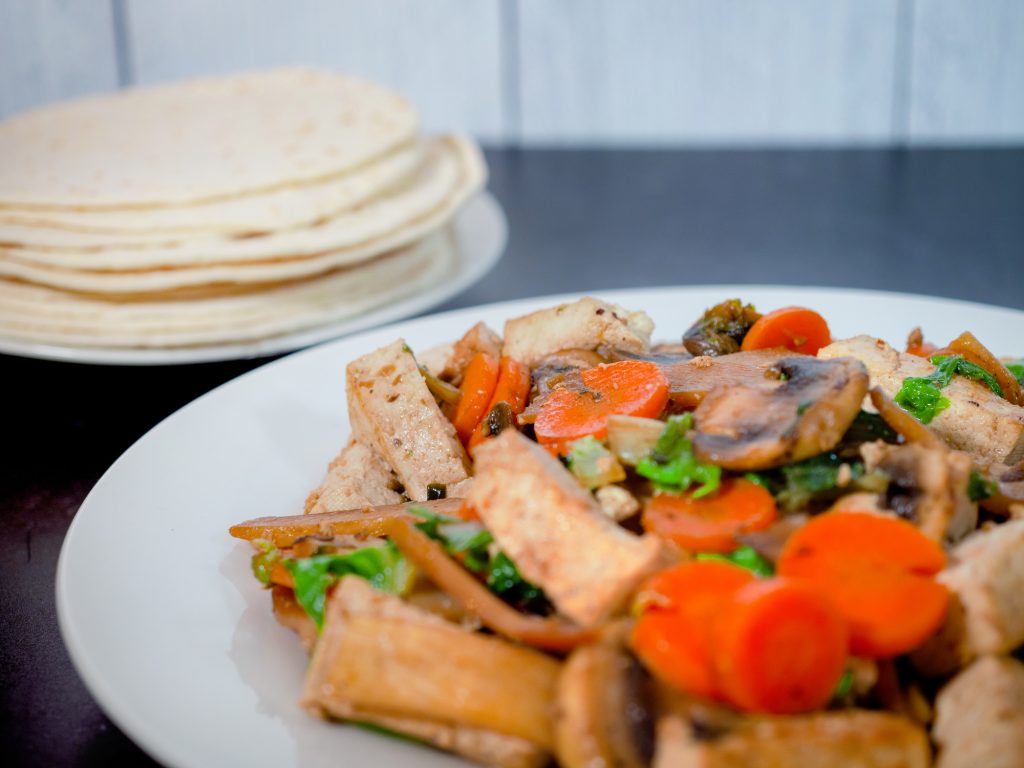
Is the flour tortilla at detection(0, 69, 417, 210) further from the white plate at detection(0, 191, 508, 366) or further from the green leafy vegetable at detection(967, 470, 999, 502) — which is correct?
the green leafy vegetable at detection(967, 470, 999, 502)

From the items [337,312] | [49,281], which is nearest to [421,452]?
[337,312]

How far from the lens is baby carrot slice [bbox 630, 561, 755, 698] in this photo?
1.48 meters

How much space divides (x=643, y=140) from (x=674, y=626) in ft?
21.8

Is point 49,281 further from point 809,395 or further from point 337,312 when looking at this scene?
point 809,395

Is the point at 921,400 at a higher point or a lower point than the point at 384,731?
higher

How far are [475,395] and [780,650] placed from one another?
1286mm

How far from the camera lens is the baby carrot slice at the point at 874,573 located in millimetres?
1555

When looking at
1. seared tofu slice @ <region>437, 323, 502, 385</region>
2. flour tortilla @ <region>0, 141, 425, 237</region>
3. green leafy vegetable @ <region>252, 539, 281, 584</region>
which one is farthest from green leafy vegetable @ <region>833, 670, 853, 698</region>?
flour tortilla @ <region>0, 141, 425, 237</region>

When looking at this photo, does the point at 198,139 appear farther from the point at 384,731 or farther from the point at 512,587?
the point at 384,731

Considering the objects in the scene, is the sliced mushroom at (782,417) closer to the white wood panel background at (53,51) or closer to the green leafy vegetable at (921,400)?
the green leafy vegetable at (921,400)

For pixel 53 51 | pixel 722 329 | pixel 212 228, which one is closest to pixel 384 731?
pixel 722 329

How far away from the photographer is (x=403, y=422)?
7.97 feet

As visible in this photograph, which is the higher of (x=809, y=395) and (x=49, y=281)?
(x=809, y=395)

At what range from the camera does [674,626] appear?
1532 millimetres
